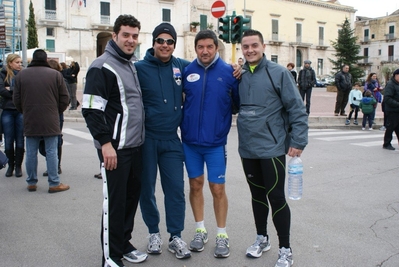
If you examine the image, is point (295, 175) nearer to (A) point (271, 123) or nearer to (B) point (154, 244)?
(A) point (271, 123)

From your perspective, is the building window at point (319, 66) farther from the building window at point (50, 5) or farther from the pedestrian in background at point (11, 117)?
the pedestrian in background at point (11, 117)

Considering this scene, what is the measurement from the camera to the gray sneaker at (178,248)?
3787mm

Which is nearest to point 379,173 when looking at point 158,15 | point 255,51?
point 255,51

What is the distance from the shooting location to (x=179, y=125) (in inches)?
156

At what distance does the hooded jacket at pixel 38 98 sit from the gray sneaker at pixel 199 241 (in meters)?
2.96

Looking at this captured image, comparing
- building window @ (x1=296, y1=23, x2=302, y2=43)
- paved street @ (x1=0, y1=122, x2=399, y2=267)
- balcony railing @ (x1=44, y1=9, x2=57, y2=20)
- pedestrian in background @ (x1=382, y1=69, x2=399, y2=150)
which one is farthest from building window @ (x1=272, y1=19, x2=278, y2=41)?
paved street @ (x1=0, y1=122, x2=399, y2=267)

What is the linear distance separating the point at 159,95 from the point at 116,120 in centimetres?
51

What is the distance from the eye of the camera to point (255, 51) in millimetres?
3676

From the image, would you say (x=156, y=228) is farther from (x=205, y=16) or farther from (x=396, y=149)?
(x=205, y=16)

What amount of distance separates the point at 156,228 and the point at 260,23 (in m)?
57.4

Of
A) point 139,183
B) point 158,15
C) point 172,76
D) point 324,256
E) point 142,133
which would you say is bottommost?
point 324,256

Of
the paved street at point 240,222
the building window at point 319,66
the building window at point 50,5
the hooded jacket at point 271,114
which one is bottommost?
the paved street at point 240,222

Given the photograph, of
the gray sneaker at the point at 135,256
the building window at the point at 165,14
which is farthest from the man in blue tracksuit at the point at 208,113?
the building window at the point at 165,14

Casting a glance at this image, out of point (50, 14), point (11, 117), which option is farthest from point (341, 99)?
point (50, 14)
